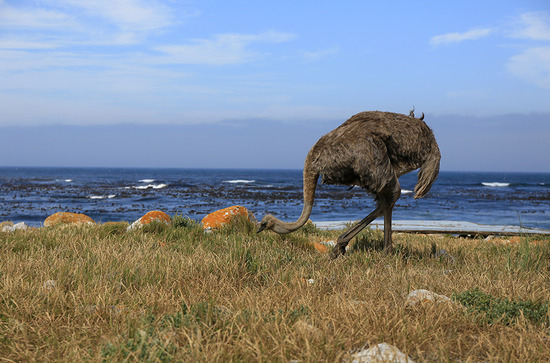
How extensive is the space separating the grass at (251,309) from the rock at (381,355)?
0.07 meters

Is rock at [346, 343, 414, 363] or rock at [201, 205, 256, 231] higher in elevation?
rock at [201, 205, 256, 231]

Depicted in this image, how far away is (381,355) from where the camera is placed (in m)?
3.02

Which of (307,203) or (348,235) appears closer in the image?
(307,203)

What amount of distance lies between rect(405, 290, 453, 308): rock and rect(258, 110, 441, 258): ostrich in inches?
82.7

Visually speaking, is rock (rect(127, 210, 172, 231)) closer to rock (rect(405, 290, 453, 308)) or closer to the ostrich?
the ostrich

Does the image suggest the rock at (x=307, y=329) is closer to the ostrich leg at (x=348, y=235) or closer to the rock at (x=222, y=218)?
the ostrich leg at (x=348, y=235)

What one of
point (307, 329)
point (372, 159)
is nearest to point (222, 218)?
point (372, 159)

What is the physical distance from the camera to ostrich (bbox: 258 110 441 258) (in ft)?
20.8

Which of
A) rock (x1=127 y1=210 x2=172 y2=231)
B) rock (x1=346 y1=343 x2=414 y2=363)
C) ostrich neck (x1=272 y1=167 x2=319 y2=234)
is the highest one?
ostrich neck (x1=272 y1=167 x2=319 y2=234)

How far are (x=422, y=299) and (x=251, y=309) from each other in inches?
60.5

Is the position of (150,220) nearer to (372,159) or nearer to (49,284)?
(49,284)

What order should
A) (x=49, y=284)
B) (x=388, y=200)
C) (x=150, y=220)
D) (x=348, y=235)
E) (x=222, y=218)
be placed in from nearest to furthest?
(x=49, y=284) → (x=388, y=200) → (x=348, y=235) → (x=150, y=220) → (x=222, y=218)

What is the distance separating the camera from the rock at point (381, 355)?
3.04 m

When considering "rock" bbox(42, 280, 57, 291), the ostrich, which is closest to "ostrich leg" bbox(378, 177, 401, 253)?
the ostrich
